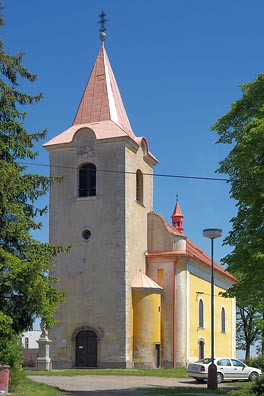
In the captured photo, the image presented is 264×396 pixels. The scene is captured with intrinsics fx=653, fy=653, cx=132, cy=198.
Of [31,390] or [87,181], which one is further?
[87,181]

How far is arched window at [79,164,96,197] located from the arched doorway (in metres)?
8.34

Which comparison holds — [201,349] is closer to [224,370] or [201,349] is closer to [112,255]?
[112,255]

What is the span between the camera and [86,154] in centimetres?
A: 4006

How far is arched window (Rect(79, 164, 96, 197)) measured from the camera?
3997cm

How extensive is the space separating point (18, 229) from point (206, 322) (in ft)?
94.6

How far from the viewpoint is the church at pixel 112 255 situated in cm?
3772

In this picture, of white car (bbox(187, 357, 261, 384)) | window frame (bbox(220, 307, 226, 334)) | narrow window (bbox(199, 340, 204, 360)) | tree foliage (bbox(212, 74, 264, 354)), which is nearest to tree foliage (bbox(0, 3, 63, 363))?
tree foliage (bbox(212, 74, 264, 354))

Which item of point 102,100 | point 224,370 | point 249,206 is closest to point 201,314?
point 224,370

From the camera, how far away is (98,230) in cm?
3881

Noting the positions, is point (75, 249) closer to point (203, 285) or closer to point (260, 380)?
point (203, 285)

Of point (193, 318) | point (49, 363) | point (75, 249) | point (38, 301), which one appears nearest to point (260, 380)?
point (38, 301)

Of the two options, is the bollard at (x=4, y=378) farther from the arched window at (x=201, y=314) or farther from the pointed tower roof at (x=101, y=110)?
the arched window at (x=201, y=314)

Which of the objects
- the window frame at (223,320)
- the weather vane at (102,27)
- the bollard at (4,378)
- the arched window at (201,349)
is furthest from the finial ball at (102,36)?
the bollard at (4,378)

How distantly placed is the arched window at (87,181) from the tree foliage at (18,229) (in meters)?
18.9
